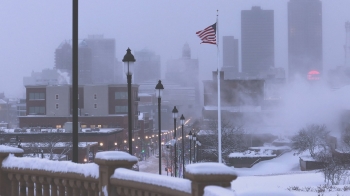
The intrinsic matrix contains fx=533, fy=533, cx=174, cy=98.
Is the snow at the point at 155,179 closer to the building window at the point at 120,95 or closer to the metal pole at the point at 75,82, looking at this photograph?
the metal pole at the point at 75,82

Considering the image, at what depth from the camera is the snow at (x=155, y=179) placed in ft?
20.9

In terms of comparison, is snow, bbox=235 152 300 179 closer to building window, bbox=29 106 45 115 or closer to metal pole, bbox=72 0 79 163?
metal pole, bbox=72 0 79 163

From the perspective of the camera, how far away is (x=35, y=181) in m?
9.59

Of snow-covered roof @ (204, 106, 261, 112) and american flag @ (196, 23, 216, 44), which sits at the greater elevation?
american flag @ (196, 23, 216, 44)

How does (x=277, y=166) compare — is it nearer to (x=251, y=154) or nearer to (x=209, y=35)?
(x=251, y=154)

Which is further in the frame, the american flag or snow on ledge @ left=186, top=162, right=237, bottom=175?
the american flag

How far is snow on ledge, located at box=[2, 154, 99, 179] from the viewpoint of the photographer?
8.48 m

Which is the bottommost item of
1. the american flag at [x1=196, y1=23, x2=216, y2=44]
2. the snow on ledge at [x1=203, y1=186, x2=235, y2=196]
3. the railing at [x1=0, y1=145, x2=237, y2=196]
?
the railing at [x1=0, y1=145, x2=237, y2=196]

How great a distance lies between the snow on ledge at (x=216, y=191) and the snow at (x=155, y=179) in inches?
23.2

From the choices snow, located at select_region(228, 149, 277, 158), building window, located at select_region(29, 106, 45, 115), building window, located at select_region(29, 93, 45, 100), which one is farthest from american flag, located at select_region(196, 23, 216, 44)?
building window, located at select_region(29, 93, 45, 100)

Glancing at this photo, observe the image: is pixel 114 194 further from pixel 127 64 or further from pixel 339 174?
pixel 339 174

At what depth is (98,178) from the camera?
834 cm

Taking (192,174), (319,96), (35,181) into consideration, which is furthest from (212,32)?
(319,96)

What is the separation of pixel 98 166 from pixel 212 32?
2597 centimetres
